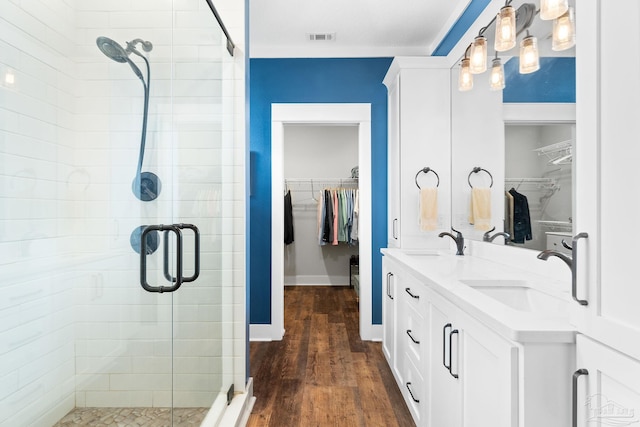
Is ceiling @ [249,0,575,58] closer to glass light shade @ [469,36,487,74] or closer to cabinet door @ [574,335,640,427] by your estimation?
glass light shade @ [469,36,487,74]

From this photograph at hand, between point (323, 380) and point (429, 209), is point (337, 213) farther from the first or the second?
point (323, 380)

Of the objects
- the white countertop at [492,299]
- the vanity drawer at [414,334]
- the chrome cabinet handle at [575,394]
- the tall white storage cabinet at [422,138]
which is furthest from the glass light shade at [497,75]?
the chrome cabinet handle at [575,394]

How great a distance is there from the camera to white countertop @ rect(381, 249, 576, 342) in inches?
35.4

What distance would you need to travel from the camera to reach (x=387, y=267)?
272 cm

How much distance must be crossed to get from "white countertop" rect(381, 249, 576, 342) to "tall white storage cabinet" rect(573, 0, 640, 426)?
0.08 meters

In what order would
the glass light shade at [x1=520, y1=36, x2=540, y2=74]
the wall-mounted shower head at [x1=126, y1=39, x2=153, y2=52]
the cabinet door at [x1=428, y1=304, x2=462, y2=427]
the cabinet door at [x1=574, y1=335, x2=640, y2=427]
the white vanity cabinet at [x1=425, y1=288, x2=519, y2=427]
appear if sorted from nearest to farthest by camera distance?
the cabinet door at [x1=574, y1=335, x2=640, y2=427] → the white vanity cabinet at [x1=425, y1=288, x2=519, y2=427] → the wall-mounted shower head at [x1=126, y1=39, x2=153, y2=52] → the cabinet door at [x1=428, y1=304, x2=462, y2=427] → the glass light shade at [x1=520, y1=36, x2=540, y2=74]

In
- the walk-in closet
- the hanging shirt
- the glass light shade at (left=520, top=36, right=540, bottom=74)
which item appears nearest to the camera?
the glass light shade at (left=520, top=36, right=540, bottom=74)

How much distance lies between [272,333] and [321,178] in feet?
10.2

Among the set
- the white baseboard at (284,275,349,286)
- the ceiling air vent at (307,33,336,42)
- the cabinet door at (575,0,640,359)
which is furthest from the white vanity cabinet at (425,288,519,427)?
the white baseboard at (284,275,349,286)

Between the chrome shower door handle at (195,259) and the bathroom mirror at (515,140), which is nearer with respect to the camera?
the chrome shower door handle at (195,259)

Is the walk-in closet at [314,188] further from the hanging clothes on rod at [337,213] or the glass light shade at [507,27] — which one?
the glass light shade at [507,27]

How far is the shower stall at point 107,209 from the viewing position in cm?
86

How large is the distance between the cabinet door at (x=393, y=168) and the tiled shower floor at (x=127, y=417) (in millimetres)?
2020

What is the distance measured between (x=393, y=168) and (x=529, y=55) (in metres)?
1.57
